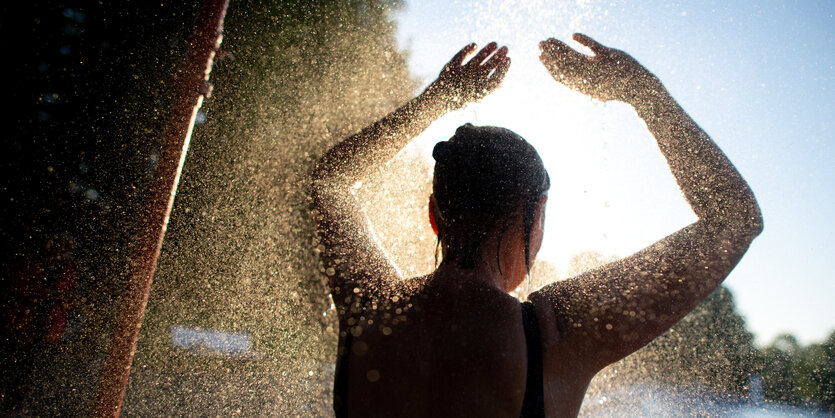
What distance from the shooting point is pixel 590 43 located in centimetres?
130

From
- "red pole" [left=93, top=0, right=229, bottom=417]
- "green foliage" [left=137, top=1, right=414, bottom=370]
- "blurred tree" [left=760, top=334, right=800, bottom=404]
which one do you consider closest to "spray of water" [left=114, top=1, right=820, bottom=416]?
"green foliage" [left=137, top=1, right=414, bottom=370]

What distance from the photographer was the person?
0.93 m

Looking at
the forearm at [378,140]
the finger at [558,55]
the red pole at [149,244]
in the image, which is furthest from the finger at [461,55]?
the red pole at [149,244]

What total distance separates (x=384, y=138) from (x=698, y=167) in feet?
3.26

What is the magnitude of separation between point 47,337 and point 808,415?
84.9ft

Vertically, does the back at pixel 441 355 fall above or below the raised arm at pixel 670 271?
below

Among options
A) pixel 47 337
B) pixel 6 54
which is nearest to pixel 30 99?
pixel 6 54

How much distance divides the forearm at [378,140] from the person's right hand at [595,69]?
43 centimetres

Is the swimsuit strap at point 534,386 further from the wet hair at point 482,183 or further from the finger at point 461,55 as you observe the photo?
the finger at point 461,55

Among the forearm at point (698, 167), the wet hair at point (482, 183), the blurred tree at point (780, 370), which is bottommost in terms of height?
the blurred tree at point (780, 370)

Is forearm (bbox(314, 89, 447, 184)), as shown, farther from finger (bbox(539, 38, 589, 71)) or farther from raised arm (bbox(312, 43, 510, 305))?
finger (bbox(539, 38, 589, 71))

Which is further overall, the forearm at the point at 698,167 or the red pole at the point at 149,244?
the red pole at the point at 149,244

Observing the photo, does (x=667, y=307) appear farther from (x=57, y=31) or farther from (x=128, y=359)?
(x=57, y=31)

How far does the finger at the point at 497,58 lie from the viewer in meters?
1.49
